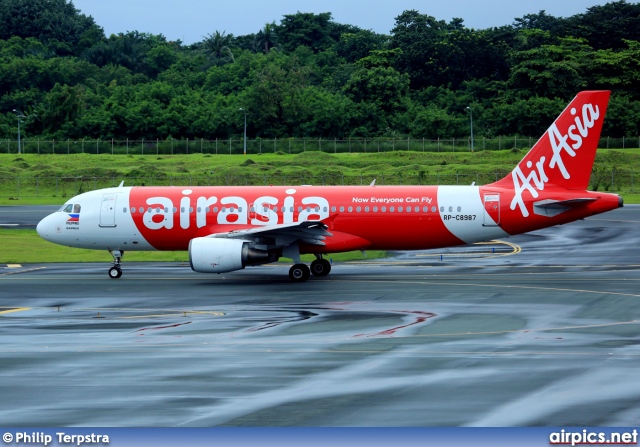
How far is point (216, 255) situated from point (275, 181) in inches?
2084

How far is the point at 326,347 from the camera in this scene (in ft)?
80.6

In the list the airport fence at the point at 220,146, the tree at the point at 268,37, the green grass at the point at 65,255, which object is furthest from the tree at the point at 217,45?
the green grass at the point at 65,255

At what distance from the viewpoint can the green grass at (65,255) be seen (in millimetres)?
48906

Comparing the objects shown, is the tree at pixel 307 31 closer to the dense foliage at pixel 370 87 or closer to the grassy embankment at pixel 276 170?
the dense foliage at pixel 370 87

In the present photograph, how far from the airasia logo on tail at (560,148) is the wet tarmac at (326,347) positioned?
3797mm

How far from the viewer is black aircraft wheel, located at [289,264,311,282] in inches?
1544

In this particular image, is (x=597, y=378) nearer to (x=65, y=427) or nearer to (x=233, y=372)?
(x=233, y=372)

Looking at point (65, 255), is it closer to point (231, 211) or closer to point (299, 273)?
point (231, 211)

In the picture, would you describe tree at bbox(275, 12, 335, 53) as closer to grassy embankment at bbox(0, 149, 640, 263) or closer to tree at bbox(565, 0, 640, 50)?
tree at bbox(565, 0, 640, 50)

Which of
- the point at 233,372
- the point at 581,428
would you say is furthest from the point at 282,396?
the point at 581,428

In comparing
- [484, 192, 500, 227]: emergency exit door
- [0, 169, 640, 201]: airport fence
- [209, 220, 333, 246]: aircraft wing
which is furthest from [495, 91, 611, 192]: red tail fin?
[0, 169, 640, 201]: airport fence

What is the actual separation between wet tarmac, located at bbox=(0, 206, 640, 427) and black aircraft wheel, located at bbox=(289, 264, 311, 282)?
0.55m

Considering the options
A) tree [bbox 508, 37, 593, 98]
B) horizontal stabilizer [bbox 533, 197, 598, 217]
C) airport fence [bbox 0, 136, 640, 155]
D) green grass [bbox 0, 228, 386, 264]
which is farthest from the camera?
airport fence [bbox 0, 136, 640, 155]

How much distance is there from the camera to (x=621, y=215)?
224 feet
